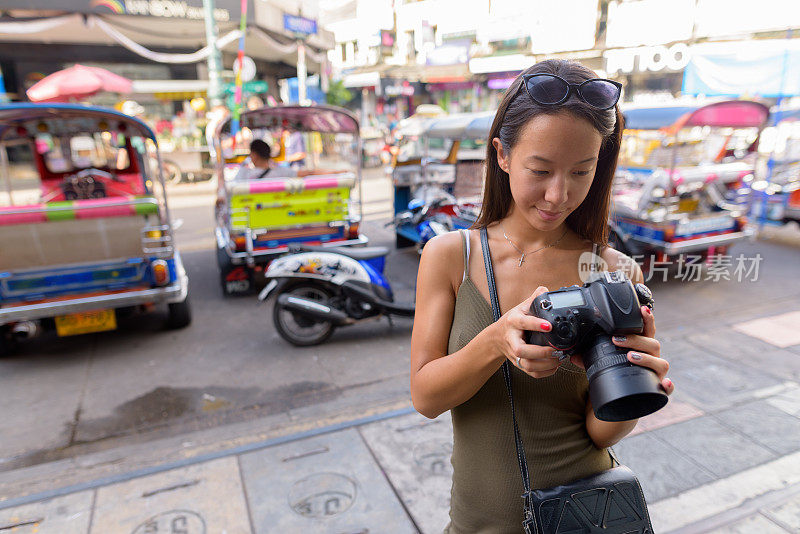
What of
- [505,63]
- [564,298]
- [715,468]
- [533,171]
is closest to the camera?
[564,298]

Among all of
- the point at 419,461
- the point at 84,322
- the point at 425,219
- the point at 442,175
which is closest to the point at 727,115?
the point at 442,175

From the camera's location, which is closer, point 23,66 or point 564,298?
point 564,298

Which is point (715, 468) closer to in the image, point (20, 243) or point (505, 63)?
point (20, 243)

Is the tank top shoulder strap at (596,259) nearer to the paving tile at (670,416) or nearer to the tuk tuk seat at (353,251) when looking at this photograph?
the paving tile at (670,416)

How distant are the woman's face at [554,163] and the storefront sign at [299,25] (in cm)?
1623

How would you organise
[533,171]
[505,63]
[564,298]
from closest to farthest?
[564,298], [533,171], [505,63]

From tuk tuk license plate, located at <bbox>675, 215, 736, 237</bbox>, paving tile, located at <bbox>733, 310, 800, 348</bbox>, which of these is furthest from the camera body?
tuk tuk license plate, located at <bbox>675, 215, 736, 237</bbox>

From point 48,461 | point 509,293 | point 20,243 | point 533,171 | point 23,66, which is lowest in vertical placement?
point 48,461

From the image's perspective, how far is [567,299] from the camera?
98 cm

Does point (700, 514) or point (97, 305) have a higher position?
point (97, 305)

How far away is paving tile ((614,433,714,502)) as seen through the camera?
292cm

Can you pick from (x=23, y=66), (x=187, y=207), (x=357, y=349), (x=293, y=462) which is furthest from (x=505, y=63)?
(x=293, y=462)

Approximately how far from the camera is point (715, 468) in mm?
3084

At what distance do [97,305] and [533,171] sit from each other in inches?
184
